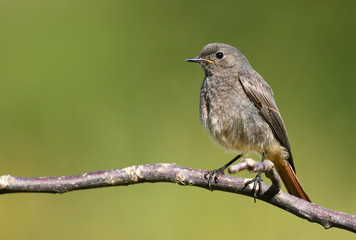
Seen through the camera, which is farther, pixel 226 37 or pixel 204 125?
pixel 226 37

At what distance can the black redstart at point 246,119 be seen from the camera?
3537mm

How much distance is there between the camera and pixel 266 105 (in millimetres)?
3650

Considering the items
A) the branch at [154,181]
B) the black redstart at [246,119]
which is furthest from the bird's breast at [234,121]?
the branch at [154,181]

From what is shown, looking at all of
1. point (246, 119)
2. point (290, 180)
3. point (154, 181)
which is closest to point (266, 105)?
point (246, 119)

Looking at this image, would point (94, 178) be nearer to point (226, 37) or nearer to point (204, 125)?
point (204, 125)

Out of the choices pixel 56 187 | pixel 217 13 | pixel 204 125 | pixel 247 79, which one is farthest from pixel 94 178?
pixel 217 13

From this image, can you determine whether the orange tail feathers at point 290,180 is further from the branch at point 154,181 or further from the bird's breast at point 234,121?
the branch at point 154,181

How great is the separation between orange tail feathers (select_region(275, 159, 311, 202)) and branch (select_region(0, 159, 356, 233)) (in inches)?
31.0

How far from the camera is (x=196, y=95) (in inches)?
160

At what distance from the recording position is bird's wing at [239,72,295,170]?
11.9 feet

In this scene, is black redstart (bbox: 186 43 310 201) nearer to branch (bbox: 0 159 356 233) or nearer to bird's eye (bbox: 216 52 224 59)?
bird's eye (bbox: 216 52 224 59)

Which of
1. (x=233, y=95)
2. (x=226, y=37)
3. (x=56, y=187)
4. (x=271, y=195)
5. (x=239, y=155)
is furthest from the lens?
(x=226, y=37)

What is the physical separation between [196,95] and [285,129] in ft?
2.56

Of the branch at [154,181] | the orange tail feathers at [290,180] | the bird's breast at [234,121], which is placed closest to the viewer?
the branch at [154,181]
